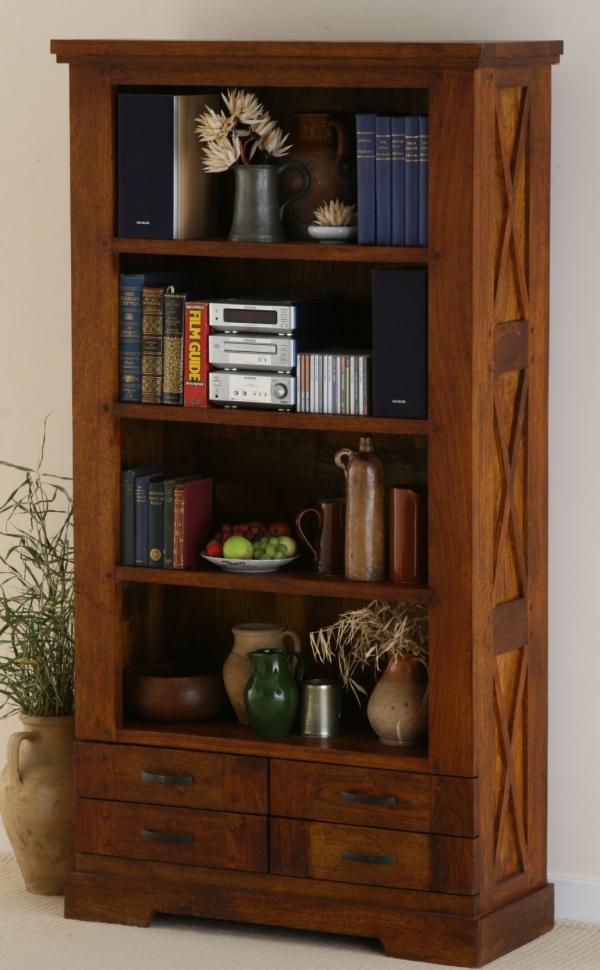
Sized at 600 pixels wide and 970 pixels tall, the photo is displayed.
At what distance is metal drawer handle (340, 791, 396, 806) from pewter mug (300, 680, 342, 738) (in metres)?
0.18

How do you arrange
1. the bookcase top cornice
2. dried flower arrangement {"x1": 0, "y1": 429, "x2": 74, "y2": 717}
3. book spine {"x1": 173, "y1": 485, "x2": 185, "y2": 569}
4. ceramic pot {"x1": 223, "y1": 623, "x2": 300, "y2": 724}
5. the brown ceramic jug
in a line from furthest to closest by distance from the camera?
dried flower arrangement {"x1": 0, "y1": 429, "x2": 74, "y2": 717} → ceramic pot {"x1": 223, "y1": 623, "x2": 300, "y2": 724} → book spine {"x1": 173, "y1": 485, "x2": 185, "y2": 569} → the brown ceramic jug → the bookcase top cornice

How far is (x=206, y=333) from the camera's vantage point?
358 cm

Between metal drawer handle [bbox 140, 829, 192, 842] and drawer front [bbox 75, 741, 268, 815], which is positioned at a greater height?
drawer front [bbox 75, 741, 268, 815]

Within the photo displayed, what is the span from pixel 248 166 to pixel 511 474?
90cm

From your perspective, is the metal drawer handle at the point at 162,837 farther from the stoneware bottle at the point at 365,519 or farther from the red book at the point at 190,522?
the stoneware bottle at the point at 365,519

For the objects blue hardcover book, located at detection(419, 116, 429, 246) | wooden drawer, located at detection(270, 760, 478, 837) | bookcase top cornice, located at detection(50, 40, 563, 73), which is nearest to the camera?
bookcase top cornice, located at detection(50, 40, 563, 73)

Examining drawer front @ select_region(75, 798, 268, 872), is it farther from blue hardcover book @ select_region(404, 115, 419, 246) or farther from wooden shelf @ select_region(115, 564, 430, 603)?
blue hardcover book @ select_region(404, 115, 419, 246)

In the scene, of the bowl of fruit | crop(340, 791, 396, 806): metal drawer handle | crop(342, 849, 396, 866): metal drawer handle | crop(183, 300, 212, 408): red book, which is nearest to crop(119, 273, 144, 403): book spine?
crop(183, 300, 212, 408): red book

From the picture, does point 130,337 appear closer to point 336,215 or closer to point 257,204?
point 257,204

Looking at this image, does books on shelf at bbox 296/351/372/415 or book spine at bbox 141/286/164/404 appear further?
book spine at bbox 141/286/164/404

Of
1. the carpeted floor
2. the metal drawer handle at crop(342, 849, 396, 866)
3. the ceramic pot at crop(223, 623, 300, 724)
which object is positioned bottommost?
the carpeted floor

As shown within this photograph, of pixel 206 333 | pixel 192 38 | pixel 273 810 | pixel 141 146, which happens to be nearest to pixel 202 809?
pixel 273 810

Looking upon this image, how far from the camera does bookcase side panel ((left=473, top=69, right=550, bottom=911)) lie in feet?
11.0

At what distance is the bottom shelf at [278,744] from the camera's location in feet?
11.6
